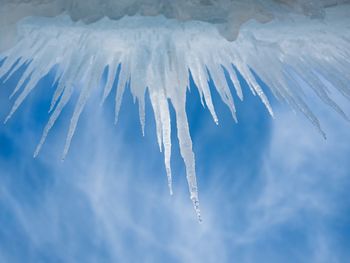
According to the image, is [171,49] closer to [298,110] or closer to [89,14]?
[89,14]

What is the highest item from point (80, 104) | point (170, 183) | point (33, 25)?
point (33, 25)

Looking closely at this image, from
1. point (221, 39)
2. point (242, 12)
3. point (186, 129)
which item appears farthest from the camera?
point (186, 129)

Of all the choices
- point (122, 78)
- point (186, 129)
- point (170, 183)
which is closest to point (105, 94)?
point (122, 78)

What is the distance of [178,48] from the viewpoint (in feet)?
8.04

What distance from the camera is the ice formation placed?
2219 mm

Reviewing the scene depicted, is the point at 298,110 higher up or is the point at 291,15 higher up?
the point at 291,15

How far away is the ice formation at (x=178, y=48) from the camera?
7.28 ft

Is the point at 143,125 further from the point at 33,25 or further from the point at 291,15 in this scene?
the point at 291,15

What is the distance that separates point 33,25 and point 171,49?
2.50ft

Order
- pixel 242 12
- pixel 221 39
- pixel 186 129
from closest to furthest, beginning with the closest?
pixel 242 12
pixel 221 39
pixel 186 129

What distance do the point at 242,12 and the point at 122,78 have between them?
2.89 feet

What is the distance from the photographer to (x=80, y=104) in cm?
280

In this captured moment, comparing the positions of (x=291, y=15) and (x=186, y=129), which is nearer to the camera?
(x=291, y=15)

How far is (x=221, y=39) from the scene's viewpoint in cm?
240
